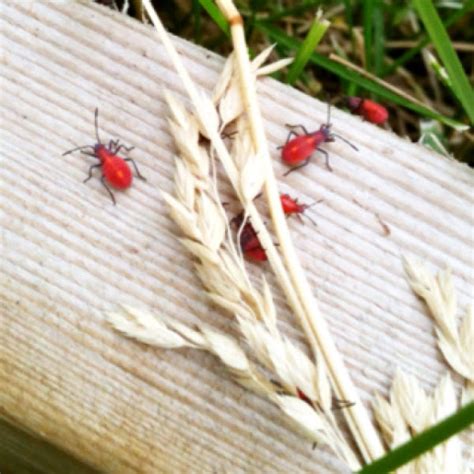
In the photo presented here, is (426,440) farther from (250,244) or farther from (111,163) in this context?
(111,163)

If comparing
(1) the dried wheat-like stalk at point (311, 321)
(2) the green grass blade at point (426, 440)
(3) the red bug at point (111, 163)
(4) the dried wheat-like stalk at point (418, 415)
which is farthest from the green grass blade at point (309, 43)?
(2) the green grass blade at point (426, 440)

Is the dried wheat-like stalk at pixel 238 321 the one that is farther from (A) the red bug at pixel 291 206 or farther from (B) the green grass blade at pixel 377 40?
(B) the green grass blade at pixel 377 40

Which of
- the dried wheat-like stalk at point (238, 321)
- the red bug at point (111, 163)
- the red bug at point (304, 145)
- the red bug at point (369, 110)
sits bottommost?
the dried wheat-like stalk at point (238, 321)

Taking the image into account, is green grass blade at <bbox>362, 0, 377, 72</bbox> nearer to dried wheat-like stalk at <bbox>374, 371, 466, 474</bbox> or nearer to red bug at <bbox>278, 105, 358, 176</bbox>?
red bug at <bbox>278, 105, 358, 176</bbox>

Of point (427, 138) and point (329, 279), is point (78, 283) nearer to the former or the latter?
point (329, 279)

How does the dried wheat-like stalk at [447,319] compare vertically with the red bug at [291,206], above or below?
below

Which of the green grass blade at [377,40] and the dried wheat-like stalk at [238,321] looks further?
the green grass blade at [377,40]

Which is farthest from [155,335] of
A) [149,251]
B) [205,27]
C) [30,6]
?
[205,27]
